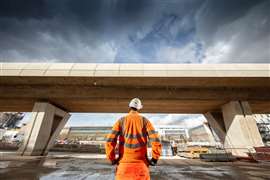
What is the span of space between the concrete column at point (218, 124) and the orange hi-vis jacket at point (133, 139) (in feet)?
71.9

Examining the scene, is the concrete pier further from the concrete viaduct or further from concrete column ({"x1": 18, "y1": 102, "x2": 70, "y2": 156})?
concrete column ({"x1": 18, "y1": 102, "x2": 70, "y2": 156})

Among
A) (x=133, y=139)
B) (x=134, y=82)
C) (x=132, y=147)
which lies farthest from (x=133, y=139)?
(x=134, y=82)

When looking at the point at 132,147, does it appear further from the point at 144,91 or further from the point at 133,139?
the point at 144,91

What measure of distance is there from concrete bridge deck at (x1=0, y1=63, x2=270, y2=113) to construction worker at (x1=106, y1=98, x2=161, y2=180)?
11807 mm

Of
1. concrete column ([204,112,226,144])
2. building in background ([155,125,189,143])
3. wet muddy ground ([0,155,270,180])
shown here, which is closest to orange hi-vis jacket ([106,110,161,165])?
wet muddy ground ([0,155,270,180])

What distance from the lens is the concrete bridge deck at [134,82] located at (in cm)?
1419

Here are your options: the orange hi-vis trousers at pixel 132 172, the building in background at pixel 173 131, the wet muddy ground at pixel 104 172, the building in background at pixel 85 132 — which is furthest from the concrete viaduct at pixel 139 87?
the building in background at pixel 173 131

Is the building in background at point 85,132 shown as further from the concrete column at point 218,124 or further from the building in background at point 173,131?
the concrete column at point 218,124

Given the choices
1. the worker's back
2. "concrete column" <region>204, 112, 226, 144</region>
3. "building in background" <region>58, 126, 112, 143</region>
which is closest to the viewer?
the worker's back

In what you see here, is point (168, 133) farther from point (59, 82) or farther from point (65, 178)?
point (65, 178)

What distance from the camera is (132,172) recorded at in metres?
2.26

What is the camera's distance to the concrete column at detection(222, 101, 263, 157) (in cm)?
1559

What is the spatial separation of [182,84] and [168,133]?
78675mm

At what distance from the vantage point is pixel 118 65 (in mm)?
14711
